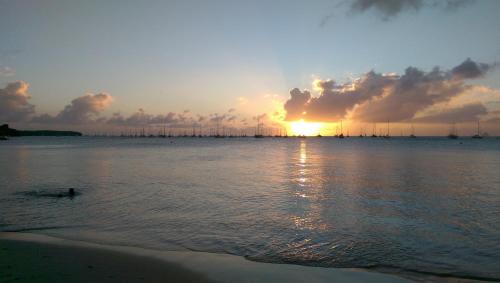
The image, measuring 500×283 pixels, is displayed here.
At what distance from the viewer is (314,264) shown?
11.7 meters

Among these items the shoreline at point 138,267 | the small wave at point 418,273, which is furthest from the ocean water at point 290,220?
the shoreline at point 138,267

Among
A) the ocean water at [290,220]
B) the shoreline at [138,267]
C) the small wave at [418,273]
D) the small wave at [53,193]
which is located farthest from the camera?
the small wave at [53,193]

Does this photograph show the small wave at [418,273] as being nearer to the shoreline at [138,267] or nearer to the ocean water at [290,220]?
the ocean water at [290,220]

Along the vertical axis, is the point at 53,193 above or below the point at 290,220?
above

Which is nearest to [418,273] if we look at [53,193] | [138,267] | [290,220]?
[290,220]

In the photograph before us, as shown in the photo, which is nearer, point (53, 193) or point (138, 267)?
point (138, 267)

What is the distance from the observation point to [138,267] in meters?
10.5

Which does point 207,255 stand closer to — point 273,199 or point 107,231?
point 107,231

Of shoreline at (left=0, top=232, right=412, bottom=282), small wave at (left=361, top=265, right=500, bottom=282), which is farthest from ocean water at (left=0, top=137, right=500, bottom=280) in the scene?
shoreline at (left=0, top=232, right=412, bottom=282)

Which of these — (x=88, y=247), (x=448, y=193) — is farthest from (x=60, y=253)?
(x=448, y=193)

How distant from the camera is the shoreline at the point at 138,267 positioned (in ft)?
31.8

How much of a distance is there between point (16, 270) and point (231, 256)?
604 cm

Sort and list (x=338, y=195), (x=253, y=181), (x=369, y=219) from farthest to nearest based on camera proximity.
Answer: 1. (x=253, y=181)
2. (x=338, y=195)
3. (x=369, y=219)

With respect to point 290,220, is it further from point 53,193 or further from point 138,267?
point 53,193
